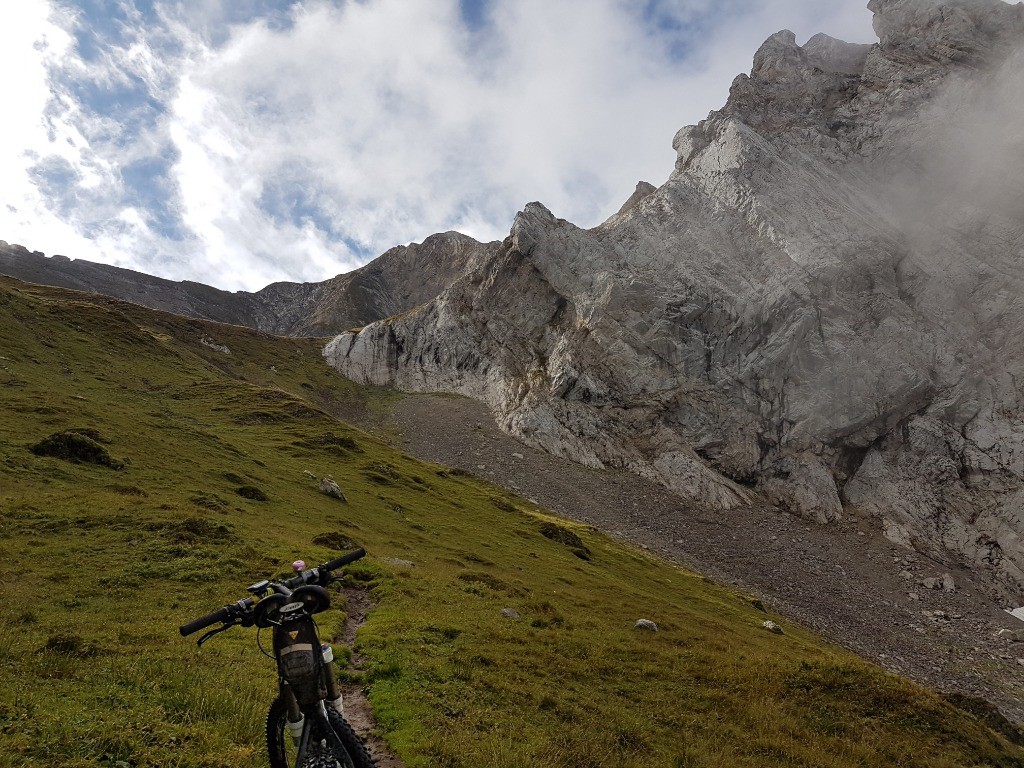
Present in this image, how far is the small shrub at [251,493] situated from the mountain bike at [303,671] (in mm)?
40145

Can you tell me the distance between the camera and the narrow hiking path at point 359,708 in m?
12.0

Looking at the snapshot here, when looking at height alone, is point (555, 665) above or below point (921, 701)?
below

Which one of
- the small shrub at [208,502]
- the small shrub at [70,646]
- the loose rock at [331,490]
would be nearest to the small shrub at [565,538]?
the loose rock at [331,490]

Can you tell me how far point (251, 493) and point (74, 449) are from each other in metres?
12.7

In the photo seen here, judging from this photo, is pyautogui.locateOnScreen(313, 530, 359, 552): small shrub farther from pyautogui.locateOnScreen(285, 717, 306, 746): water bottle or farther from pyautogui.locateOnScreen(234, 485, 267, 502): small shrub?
pyautogui.locateOnScreen(285, 717, 306, 746): water bottle

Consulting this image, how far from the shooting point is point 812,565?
261ft

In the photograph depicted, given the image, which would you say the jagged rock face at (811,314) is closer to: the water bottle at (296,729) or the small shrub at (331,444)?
the small shrub at (331,444)

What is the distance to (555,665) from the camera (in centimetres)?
2016

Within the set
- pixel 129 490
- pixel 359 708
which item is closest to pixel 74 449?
pixel 129 490

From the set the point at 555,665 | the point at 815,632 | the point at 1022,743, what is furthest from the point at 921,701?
the point at 815,632

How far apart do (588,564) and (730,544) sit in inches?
1563

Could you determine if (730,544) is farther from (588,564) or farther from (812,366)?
(812,366)

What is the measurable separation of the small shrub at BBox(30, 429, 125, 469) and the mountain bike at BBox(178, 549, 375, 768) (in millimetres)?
42274

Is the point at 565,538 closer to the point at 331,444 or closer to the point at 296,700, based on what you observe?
the point at 331,444
